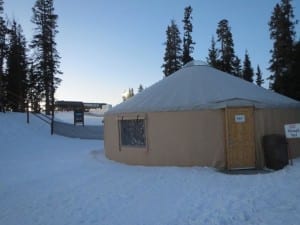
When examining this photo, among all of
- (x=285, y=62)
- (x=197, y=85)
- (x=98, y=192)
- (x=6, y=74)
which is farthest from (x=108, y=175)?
(x=6, y=74)

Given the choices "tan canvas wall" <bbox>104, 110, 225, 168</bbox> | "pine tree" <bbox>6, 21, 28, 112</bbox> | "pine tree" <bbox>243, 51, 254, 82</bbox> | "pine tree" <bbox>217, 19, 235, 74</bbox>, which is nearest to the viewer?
"tan canvas wall" <bbox>104, 110, 225, 168</bbox>

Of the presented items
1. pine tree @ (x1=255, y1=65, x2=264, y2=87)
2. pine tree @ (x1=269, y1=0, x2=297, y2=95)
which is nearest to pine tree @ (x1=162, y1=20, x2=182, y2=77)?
pine tree @ (x1=269, y1=0, x2=297, y2=95)

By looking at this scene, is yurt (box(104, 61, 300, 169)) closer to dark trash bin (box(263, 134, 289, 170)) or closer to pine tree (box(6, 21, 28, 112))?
dark trash bin (box(263, 134, 289, 170))

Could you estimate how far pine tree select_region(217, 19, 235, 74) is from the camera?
3219 cm

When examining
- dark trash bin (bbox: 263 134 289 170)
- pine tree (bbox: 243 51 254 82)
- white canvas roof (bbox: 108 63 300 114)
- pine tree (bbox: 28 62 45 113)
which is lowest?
dark trash bin (bbox: 263 134 289 170)

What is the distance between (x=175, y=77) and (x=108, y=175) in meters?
4.64

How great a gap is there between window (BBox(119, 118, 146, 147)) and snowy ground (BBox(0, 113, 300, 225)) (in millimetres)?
805

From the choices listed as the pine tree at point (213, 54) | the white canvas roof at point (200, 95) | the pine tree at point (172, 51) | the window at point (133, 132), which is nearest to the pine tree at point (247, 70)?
the pine tree at point (213, 54)

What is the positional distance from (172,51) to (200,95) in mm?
23910

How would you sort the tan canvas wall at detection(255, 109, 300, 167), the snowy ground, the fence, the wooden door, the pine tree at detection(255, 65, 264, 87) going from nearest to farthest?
the snowy ground
the wooden door
the tan canvas wall at detection(255, 109, 300, 167)
the fence
the pine tree at detection(255, 65, 264, 87)

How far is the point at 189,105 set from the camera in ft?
32.8

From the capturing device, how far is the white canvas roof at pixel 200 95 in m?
9.96

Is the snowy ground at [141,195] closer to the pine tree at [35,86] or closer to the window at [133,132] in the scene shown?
the window at [133,132]

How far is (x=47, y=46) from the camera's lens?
99.1ft
